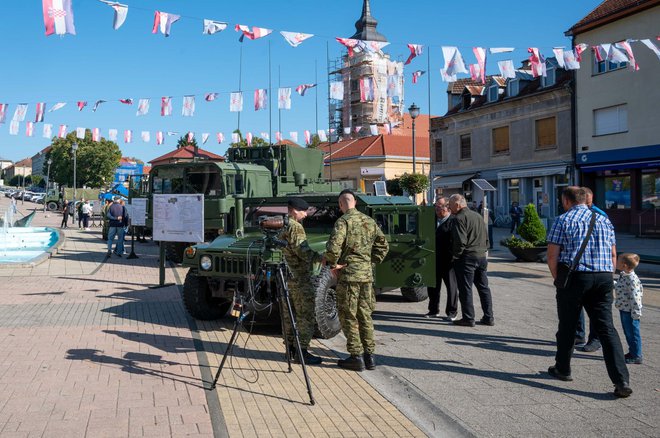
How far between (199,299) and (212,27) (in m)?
7.34

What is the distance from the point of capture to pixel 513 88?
32.1 metres

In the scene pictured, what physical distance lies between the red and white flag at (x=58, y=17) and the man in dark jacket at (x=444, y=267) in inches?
260

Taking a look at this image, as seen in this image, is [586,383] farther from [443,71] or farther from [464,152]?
[464,152]

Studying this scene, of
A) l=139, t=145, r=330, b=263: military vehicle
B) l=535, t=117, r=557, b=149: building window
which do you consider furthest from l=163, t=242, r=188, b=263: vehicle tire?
l=535, t=117, r=557, b=149: building window

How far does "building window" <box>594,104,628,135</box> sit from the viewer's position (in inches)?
1001

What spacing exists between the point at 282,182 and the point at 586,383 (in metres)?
12.6

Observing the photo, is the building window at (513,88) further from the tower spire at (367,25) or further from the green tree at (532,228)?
the tower spire at (367,25)

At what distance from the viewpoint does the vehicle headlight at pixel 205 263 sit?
717 centimetres

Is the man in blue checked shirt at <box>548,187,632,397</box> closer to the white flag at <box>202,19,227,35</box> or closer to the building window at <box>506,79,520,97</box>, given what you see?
the white flag at <box>202,19,227,35</box>

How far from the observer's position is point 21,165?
196875 millimetres

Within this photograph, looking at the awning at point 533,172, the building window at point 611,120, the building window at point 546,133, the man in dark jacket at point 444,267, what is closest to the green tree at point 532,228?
the man in dark jacket at point 444,267

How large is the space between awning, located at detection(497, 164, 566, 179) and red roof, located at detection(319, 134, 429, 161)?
18333mm

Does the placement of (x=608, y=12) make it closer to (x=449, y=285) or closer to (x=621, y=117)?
(x=621, y=117)

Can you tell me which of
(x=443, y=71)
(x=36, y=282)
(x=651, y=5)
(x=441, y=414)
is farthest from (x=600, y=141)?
(x=441, y=414)
